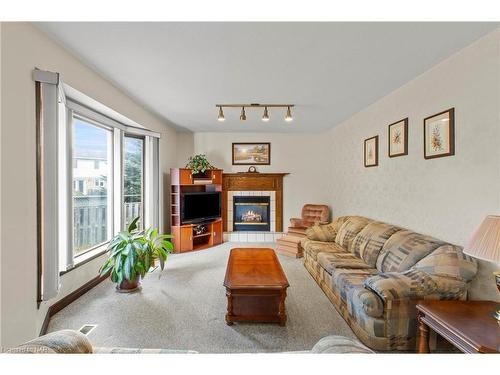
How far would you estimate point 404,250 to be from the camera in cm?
228

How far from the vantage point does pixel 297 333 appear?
2.06m

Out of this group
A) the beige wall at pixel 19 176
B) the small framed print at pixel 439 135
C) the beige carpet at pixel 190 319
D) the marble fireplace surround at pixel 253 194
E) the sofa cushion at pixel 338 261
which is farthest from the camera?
the marble fireplace surround at pixel 253 194

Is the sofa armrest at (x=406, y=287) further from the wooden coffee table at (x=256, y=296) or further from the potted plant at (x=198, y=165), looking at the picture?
the potted plant at (x=198, y=165)

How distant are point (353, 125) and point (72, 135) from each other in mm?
4225

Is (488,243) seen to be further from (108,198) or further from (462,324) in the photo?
(108,198)

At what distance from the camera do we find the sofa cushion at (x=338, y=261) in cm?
263

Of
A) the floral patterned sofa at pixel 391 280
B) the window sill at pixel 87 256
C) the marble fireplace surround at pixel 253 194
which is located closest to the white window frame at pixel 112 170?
the window sill at pixel 87 256

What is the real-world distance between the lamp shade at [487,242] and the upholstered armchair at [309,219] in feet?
10.7

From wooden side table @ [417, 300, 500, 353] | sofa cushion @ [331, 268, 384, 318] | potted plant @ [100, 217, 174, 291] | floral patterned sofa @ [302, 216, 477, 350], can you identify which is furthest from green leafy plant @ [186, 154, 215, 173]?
wooden side table @ [417, 300, 500, 353]

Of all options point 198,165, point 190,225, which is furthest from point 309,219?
point 198,165

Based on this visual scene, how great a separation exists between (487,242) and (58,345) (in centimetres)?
217

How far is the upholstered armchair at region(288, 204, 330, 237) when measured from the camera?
4737 millimetres

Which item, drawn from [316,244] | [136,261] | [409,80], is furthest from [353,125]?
[136,261]

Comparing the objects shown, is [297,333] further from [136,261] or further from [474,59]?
[474,59]
